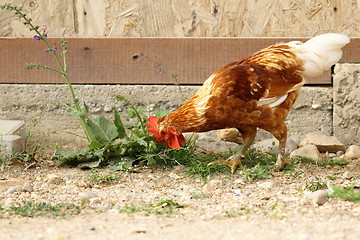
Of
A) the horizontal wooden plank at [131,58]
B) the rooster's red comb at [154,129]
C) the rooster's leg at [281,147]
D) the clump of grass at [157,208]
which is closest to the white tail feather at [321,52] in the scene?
the rooster's leg at [281,147]

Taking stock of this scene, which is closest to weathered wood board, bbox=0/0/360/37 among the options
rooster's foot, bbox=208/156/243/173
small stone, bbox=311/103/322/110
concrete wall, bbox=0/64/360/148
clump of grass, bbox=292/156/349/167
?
concrete wall, bbox=0/64/360/148

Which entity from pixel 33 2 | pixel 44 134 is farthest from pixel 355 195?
pixel 33 2

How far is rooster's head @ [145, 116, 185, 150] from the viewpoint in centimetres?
457

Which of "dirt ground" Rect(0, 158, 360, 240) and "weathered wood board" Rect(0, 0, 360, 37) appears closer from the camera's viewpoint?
"dirt ground" Rect(0, 158, 360, 240)

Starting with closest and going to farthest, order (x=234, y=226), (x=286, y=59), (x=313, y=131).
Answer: (x=234, y=226)
(x=286, y=59)
(x=313, y=131)

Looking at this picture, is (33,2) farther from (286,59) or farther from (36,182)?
(286,59)

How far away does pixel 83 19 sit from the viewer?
609 centimetres

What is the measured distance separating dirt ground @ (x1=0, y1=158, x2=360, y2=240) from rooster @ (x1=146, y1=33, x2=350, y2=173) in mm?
407

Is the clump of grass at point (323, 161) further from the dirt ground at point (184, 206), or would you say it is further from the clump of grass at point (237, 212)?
the clump of grass at point (237, 212)

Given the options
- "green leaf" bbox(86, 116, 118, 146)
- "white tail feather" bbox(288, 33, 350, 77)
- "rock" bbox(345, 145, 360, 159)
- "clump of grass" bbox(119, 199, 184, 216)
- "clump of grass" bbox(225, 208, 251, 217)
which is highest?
"white tail feather" bbox(288, 33, 350, 77)

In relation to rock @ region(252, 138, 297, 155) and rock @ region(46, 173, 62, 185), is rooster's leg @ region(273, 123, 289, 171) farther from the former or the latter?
rock @ region(46, 173, 62, 185)

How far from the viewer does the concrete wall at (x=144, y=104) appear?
5.82 m

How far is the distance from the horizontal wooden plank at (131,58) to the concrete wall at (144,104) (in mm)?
97

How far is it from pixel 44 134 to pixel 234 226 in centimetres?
352
